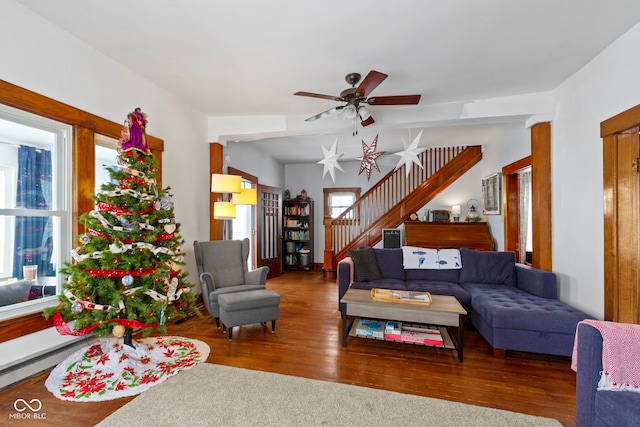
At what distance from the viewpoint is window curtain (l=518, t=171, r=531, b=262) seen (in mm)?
4648

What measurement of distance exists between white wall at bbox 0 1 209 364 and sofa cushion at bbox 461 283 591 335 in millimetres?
3641

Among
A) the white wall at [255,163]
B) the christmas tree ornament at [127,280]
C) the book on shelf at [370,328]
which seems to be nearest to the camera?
the christmas tree ornament at [127,280]

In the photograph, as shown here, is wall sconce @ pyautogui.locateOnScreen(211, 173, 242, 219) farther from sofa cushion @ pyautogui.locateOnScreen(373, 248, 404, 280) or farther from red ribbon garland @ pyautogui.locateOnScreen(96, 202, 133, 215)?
sofa cushion @ pyautogui.locateOnScreen(373, 248, 404, 280)

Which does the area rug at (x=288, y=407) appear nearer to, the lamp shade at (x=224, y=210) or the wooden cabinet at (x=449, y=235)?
the lamp shade at (x=224, y=210)

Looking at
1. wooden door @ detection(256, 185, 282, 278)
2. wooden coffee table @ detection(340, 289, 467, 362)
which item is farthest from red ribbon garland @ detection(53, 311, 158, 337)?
wooden door @ detection(256, 185, 282, 278)

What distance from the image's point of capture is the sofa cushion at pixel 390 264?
4160 millimetres

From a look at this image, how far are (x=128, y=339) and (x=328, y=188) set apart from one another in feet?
18.8

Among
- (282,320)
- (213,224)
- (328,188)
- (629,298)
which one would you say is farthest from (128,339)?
(328,188)

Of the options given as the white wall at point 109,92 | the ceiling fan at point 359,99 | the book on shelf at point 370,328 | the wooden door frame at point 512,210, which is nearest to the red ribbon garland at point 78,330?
the white wall at point 109,92

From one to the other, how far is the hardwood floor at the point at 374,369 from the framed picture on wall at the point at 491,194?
2.76 metres

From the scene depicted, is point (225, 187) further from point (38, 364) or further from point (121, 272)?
point (38, 364)

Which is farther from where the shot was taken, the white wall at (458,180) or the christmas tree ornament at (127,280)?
the white wall at (458,180)

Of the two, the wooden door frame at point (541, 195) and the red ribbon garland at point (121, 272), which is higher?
the wooden door frame at point (541, 195)

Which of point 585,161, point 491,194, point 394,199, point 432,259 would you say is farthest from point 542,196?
point 394,199
